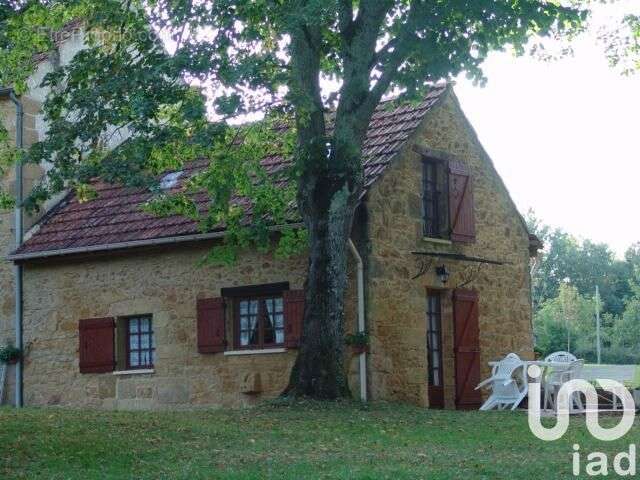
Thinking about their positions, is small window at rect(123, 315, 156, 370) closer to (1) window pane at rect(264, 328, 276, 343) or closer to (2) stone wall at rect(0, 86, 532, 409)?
(2) stone wall at rect(0, 86, 532, 409)

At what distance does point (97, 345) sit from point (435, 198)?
649 centimetres

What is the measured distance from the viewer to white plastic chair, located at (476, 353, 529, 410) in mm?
18625

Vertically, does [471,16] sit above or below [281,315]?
above

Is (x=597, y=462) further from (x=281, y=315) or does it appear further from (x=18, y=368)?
(x=18, y=368)

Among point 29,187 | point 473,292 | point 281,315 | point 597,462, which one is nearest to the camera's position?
point 597,462

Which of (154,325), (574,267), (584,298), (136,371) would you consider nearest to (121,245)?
(154,325)

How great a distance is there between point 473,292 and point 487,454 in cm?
929

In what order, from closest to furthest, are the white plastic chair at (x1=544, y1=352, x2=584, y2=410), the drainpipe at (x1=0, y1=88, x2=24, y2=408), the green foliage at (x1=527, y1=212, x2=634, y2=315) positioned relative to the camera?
1. the white plastic chair at (x1=544, y1=352, x2=584, y2=410)
2. the drainpipe at (x1=0, y1=88, x2=24, y2=408)
3. the green foliage at (x1=527, y1=212, x2=634, y2=315)

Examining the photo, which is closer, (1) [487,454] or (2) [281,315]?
(1) [487,454]

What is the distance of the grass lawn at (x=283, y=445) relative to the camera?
33.5ft

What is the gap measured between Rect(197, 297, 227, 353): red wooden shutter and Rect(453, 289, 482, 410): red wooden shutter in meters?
4.07

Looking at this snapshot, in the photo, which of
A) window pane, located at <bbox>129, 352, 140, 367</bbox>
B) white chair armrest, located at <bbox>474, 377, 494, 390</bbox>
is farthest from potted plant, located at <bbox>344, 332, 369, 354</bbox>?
window pane, located at <bbox>129, 352, 140, 367</bbox>

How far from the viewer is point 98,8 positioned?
52.5 feet

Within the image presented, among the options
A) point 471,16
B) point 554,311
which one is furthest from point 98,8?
point 554,311
